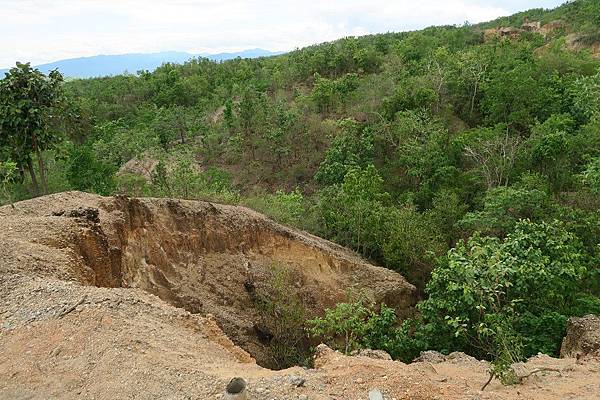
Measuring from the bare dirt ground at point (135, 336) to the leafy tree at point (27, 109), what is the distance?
214 inches

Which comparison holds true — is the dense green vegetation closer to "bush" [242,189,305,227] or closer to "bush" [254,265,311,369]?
"bush" [242,189,305,227]

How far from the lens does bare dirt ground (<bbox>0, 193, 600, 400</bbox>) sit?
7.36m

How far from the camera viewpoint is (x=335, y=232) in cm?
2206

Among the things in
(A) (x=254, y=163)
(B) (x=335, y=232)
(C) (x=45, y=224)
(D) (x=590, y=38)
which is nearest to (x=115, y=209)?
(C) (x=45, y=224)

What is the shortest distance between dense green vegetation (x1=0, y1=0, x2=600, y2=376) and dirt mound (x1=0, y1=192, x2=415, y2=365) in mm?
1773

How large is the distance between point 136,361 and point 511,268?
27.7ft

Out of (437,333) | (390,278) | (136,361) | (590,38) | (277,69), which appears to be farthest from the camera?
(277,69)

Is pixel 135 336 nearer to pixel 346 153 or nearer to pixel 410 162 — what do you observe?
pixel 410 162

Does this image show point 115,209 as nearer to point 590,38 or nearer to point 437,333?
point 437,333

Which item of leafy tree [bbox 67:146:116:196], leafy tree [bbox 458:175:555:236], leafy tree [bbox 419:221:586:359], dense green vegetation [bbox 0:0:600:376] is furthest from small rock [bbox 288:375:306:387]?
leafy tree [bbox 67:146:116:196]

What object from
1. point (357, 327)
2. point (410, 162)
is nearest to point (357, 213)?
point (410, 162)

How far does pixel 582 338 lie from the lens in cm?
1152

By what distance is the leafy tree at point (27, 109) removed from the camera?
60.2ft

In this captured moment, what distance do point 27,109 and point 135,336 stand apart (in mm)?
13795
